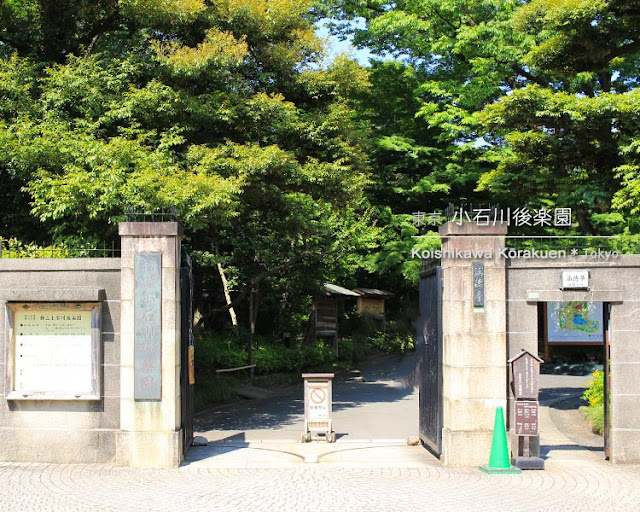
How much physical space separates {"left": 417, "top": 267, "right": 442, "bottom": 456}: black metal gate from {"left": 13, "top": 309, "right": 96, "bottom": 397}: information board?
199 inches

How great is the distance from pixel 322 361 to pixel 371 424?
12.9 metres

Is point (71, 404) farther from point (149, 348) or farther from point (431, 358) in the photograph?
point (431, 358)

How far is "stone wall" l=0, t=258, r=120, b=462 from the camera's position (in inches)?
390

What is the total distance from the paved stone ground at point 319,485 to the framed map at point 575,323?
15.4 meters

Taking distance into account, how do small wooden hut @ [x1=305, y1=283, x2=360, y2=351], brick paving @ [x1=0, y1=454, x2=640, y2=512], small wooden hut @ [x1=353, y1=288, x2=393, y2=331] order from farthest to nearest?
1. small wooden hut @ [x1=353, y1=288, x2=393, y2=331]
2. small wooden hut @ [x1=305, y1=283, x2=360, y2=351]
3. brick paving @ [x1=0, y1=454, x2=640, y2=512]

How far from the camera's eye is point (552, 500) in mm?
8211

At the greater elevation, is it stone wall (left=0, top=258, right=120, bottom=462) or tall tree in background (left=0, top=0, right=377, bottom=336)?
tall tree in background (left=0, top=0, right=377, bottom=336)

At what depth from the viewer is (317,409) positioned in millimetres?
12016

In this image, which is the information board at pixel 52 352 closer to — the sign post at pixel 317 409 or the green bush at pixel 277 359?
the sign post at pixel 317 409

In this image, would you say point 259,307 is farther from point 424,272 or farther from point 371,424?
point 424,272

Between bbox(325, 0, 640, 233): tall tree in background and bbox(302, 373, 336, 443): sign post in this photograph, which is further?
bbox(325, 0, 640, 233): tall tree in background

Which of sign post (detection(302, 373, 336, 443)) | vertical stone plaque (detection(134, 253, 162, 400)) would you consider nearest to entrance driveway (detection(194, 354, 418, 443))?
sign post (detection(302, 373, 336, 443))

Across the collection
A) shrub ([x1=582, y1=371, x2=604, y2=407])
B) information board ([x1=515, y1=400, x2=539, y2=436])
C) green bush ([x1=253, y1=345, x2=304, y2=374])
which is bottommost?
green bush ([x1=253, y1=345, x2=304, y2=374])

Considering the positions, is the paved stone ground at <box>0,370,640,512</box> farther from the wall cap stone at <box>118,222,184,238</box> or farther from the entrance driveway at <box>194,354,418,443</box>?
the wall cap stone at <box>118,222,184,238</box>
